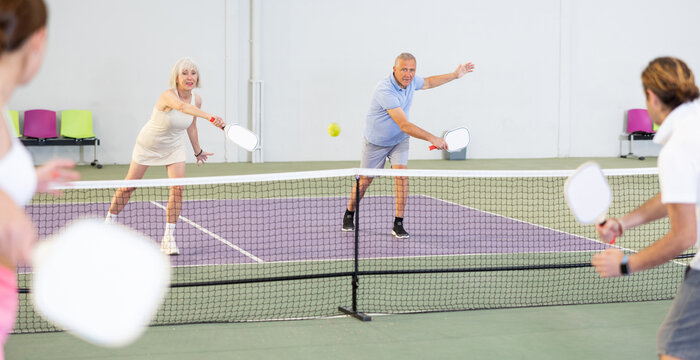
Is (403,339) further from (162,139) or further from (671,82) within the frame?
(162,139)

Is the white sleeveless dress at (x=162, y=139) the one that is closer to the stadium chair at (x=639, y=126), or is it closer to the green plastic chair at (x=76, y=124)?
the green plastic chair at (x=76, y=124)

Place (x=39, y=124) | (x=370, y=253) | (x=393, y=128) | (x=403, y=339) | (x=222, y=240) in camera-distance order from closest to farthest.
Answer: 1. (x=403, y=339)
2. (x=370, y=253)
3. (x=222, y=240)
4. (x=393, y=128)
5. (x=39, y=124)

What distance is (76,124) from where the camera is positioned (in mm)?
13281

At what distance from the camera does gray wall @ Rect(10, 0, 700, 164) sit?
13.7 meters

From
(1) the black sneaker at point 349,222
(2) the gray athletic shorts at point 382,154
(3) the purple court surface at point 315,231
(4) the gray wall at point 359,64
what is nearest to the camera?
(3) the purple court surface at point 315,231

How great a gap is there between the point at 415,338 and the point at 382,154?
131 inches

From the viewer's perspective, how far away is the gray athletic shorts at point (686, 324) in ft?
7.86

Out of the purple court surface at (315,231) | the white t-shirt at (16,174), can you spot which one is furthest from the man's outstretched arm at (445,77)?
the white t-shirt at (16,174)

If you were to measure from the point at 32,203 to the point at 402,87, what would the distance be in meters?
4.47

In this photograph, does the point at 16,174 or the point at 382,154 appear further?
the point at 382,154

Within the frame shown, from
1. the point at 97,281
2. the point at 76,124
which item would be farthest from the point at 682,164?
the point at 76,124

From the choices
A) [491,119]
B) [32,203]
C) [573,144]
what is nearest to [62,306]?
[32,203]

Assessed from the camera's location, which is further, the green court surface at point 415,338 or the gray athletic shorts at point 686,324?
the green court surface at point 415,338

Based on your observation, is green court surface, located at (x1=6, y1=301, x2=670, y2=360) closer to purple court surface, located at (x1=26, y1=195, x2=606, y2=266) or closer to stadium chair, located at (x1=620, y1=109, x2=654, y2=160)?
purple court surface, located at (x1=26, y1=195, x2=606, y2=266)
